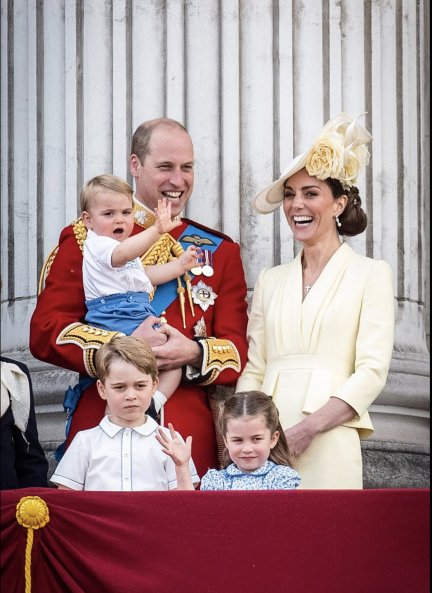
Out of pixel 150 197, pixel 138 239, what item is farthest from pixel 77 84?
pixel 138 239

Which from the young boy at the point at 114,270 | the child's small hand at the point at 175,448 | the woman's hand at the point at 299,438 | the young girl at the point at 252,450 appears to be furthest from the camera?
the young boy at the point at 114,270

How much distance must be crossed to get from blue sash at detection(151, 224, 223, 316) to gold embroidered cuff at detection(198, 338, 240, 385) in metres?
0.25

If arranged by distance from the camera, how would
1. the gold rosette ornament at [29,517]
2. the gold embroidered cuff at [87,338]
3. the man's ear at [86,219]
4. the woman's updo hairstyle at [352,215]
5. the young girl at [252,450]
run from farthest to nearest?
the woman's updo hairstyle at [352,215]
the man's ear at [86,219]
the gold embroidered cuff at [87,338]
the young girl at [252,450]
the gold rosette ornament at [29,517]

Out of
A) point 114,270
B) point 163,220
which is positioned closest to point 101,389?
point 114,270

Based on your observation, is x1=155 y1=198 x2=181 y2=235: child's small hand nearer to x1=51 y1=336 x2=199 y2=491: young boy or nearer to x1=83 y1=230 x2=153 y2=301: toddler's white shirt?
x1=83 y1=230 x2=153 y2=301: toddler's white shirt

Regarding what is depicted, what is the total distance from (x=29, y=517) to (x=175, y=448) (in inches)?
23.3

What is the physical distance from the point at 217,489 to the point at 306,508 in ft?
1.55

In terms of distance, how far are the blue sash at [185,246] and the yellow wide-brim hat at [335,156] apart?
0.28 m

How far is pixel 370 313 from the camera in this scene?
6977 millimetres

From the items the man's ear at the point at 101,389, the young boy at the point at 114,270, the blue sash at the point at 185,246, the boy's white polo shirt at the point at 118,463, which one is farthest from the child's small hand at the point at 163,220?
the boy's white polo shirt at the point at 118,463

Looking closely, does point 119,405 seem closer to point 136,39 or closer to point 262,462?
point 262,462

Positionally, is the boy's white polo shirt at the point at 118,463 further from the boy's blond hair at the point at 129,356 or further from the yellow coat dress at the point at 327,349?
the yellow coat dress at the point at 327,349

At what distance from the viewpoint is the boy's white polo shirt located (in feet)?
21.2

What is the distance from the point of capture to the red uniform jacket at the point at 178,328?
6.96 meters
